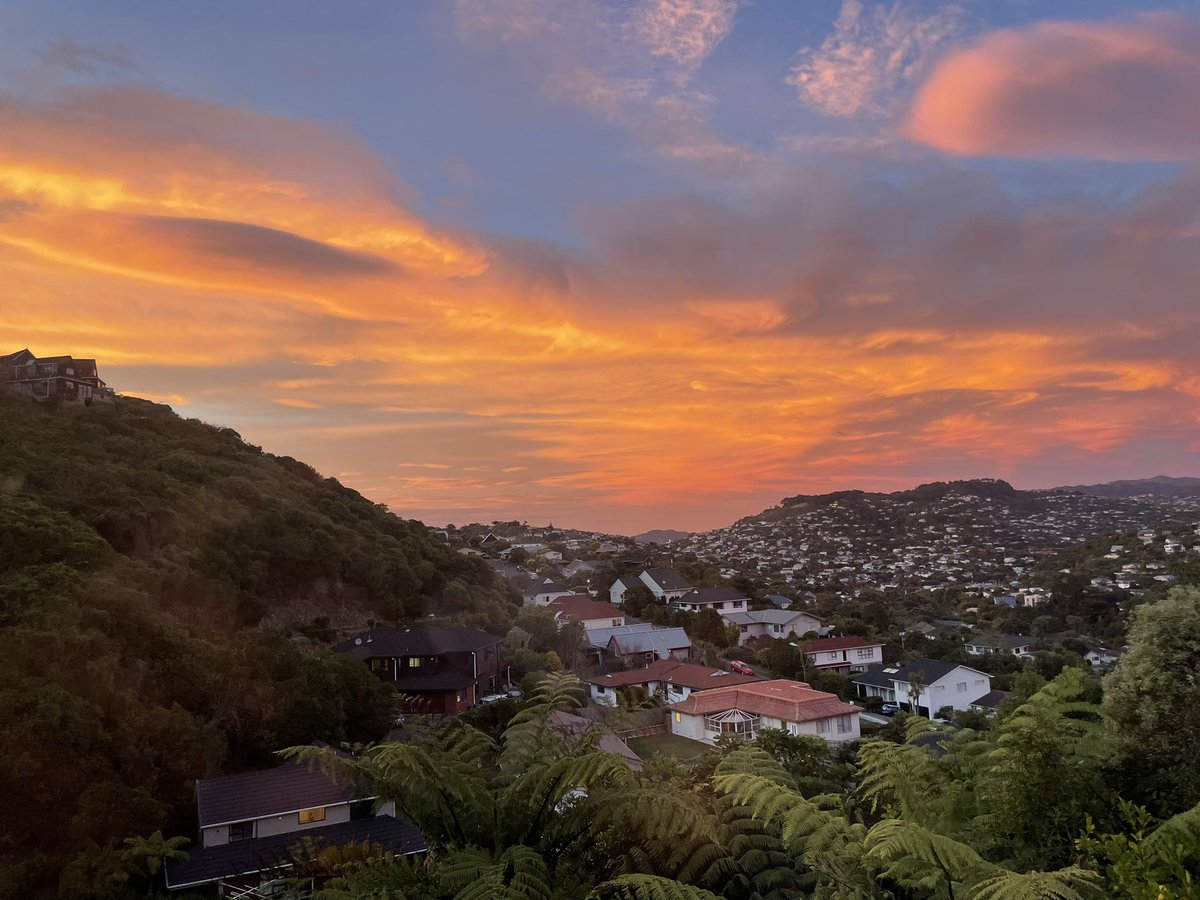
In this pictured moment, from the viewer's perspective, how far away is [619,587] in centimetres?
7262

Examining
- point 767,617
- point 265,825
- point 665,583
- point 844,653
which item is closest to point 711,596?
point 767,617

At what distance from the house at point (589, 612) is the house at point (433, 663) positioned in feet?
58.6

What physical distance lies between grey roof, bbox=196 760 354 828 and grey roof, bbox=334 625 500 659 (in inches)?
595

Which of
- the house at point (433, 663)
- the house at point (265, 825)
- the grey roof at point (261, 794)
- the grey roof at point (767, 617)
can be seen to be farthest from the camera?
the grey roof at point (767, 617)

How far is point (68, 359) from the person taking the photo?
48.5 m

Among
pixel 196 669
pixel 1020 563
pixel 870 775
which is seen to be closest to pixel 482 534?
pixel 1020 563

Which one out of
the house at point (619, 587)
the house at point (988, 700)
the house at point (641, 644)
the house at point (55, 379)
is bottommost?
the house at point (988, 700)

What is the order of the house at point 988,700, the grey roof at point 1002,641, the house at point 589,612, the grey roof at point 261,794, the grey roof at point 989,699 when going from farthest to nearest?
the house at point 589,612 → the grey roof at point 1002,641 → the grey roof at point 989,699 → the house at point 988,700 → the grey roof at point 261,794

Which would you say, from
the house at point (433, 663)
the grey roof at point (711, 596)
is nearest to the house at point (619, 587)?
the grey roof at point (711, 596)

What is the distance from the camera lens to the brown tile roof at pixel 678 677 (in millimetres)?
37906

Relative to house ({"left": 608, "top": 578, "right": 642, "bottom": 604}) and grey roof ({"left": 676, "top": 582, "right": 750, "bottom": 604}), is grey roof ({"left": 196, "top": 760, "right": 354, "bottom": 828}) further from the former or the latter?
house ({"left": 608, "top": 578, "right": 642, "bottom": 604})

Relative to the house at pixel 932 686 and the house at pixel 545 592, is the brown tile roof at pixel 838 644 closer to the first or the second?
the house at pixel 932 686

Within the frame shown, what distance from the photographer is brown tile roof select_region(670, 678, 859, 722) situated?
32531mm

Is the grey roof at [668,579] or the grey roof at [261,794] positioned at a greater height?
the grey roof at [668,579]
